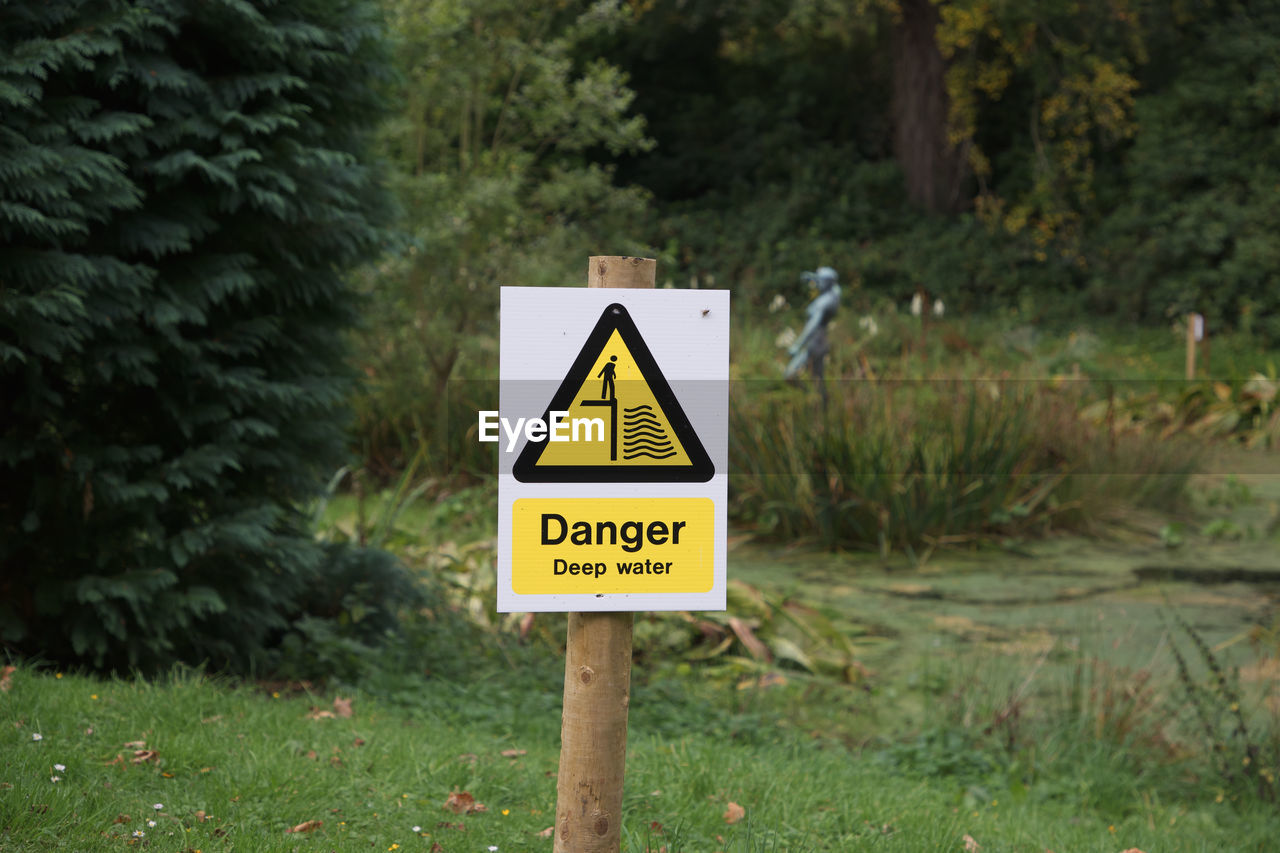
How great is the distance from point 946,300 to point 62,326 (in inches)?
716

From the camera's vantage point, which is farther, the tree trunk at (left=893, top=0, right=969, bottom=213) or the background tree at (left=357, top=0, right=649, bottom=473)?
the tree trunk at (left=893, top=0, right=969, bottom=213)

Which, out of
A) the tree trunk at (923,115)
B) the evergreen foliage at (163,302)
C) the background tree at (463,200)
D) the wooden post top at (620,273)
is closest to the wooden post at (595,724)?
the wooden post top at (620,273)

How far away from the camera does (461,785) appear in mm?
3574

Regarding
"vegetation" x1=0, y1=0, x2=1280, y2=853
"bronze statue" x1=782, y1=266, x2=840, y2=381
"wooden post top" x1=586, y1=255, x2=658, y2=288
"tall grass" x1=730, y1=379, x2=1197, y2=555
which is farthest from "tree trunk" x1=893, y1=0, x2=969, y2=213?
"wooden post top" x1=586, y1=255, x2=658, y2=288

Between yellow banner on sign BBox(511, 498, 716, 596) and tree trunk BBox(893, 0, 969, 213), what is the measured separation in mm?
20922

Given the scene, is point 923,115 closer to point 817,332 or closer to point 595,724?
point 817,332

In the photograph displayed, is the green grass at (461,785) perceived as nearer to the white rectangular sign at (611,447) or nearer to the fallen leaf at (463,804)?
the fallen leaf at (463,804)

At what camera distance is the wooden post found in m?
2.37

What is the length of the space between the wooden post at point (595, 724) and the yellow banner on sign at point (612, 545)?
11cm

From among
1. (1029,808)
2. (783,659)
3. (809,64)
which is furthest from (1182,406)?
(809,64)

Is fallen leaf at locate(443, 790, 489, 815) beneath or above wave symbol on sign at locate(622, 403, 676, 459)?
beneath
